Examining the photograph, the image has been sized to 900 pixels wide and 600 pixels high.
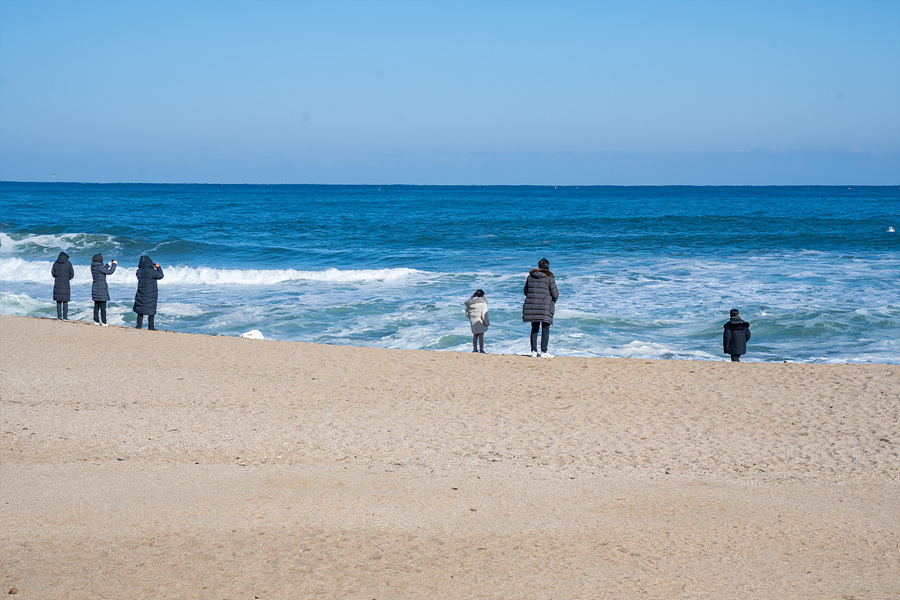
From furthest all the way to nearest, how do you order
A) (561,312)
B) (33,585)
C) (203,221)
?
(203,221) < (561,312) < (33,585)

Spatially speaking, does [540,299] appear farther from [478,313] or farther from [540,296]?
[478,313]

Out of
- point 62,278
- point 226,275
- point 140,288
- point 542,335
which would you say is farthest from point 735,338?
point 226,275

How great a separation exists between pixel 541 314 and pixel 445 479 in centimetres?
600

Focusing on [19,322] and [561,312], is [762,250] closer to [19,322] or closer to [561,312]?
[561,312]

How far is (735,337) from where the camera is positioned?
1337 centimetres

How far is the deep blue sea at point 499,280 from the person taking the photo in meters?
17.1

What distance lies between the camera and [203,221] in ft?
172

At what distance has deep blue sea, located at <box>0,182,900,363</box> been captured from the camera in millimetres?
17062

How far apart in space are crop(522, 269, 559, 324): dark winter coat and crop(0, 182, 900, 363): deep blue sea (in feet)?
8.33

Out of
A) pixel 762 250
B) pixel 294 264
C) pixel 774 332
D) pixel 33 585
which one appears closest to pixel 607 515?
pixel 33 585

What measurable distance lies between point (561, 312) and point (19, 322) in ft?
39.3

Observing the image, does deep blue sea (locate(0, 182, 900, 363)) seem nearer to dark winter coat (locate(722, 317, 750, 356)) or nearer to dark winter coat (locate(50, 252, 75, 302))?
dark winter coat (locate(722, 317, 750, 356))

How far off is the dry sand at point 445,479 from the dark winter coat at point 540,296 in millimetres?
990

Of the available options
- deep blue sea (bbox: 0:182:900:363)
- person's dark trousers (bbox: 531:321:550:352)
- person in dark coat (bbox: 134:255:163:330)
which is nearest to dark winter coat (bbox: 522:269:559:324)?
person's dark trousers (bbox: 531:321:550:352)
